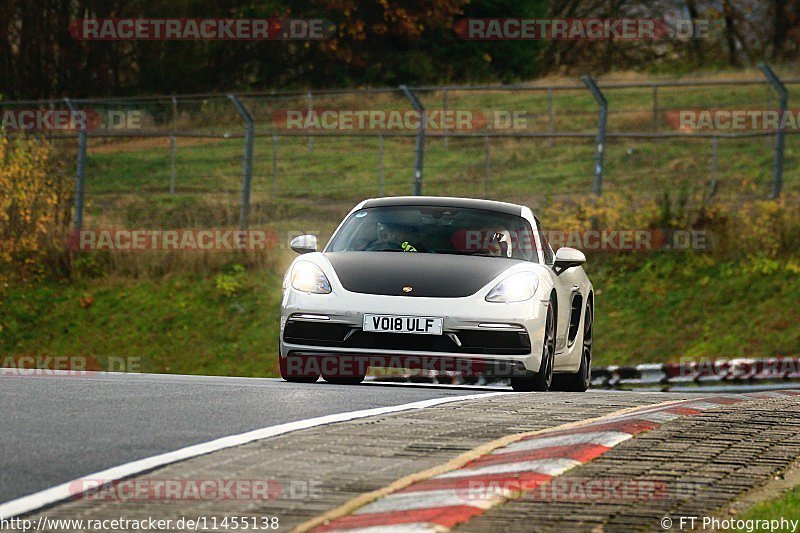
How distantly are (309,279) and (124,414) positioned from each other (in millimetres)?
3176

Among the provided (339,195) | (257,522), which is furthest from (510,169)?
(257,522)

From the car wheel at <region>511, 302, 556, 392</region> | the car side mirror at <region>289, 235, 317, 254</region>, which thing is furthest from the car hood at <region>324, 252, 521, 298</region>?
the car wheel at <region>511, 302, 556, 392</region>

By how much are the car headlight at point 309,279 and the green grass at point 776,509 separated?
556 cm

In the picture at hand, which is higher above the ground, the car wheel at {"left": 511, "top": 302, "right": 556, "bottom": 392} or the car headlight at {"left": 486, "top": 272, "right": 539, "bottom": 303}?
the car headlight at {"left": 486, "top": 272, "right": 539, "bottom": 303}

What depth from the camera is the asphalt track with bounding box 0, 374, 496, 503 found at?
713 centimetres

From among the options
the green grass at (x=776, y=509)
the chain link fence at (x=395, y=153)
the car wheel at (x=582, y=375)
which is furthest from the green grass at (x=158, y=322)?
the green grass at (x=776, y=509)

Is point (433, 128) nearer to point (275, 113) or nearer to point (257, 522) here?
point (275, 113)

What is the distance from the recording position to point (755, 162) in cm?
3322

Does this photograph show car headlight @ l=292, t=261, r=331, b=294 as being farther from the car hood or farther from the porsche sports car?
the car hood

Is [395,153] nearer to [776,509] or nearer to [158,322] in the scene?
[158,322]

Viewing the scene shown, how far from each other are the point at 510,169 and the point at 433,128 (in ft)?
30.9

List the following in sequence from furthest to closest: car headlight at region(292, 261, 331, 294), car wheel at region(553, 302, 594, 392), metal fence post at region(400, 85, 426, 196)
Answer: metal fence post at region(400, 85, 426, 196), car wheel at region(553, 302, 594, 392), car headlight at region(292, 261, 331, 294)

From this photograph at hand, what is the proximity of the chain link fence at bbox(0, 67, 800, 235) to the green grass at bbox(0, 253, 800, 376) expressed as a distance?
5.44ft

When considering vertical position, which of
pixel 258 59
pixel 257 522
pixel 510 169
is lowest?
pixel 257 522
